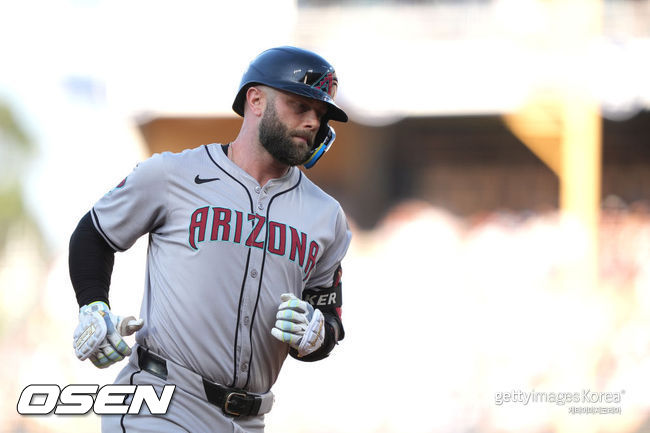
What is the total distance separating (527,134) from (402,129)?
4.95 feet

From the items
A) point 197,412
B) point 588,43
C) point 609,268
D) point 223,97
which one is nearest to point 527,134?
point 588,43

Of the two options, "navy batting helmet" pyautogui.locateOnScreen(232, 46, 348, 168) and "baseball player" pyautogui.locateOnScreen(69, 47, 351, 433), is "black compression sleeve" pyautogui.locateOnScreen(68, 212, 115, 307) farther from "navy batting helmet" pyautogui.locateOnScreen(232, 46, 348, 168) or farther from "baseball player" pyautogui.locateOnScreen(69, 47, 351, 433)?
"navy batting helmet" pyautogui.locateOnScreen(232, 46, 348, 168)

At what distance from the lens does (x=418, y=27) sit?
476 inches

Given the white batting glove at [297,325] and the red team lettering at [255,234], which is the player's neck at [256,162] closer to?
the red team lettering at [255,234]

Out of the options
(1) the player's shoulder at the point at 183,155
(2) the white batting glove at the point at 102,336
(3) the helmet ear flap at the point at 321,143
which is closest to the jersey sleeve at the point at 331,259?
(3) the helmet ear flap at the point at 321,143

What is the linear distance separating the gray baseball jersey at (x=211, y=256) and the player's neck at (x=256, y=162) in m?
0.05

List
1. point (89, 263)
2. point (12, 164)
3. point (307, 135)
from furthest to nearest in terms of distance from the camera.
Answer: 1. point (12, 164)
2. point (307, 135)
3. point (89, 263)

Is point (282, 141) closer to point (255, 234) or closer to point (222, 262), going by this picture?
point (255, 234)

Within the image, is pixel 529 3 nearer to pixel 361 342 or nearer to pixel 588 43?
pixel 588 43

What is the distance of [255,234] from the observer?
10.8ft

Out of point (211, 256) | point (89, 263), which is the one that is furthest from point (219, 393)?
point (89, 263)

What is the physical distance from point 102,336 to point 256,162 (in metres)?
0.83

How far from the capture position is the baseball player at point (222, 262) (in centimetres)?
319

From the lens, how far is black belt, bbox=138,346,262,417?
3203mm
